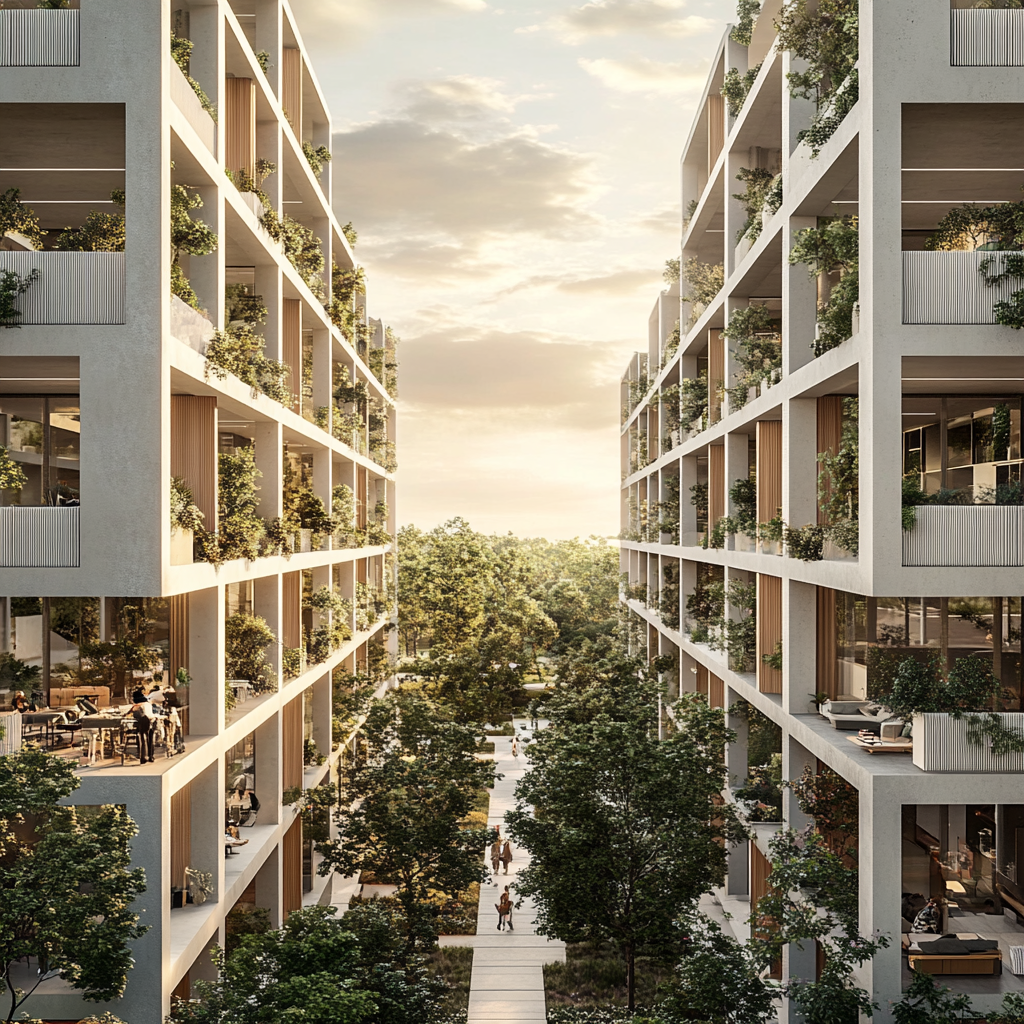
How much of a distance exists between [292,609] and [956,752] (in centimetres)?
1703

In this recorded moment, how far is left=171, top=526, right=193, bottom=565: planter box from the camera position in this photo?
15430 millimetres

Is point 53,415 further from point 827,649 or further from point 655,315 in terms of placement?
point 655,315

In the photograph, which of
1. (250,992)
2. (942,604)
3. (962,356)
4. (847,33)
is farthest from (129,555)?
(942,604)

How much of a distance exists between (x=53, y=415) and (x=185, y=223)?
7.00 m

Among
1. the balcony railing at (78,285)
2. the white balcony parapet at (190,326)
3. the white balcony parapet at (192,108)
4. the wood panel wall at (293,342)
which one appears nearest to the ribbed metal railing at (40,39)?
the white balcony parapet at (192,108)

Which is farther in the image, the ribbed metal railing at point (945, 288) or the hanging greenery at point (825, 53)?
the hanging greenery at point (825, 53)

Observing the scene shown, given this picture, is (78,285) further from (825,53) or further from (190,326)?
(825,53)

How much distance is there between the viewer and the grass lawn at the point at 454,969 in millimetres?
22188

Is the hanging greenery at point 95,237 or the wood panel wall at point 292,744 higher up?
the hanging greenery at point 95,237

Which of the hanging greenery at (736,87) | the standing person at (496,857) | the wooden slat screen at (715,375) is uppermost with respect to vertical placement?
the hanging greenery at (736,87)

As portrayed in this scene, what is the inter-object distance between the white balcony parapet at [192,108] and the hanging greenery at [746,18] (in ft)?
42.3

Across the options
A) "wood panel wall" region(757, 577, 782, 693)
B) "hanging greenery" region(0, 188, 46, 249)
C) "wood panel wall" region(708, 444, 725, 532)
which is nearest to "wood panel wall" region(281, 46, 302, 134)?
"hanging greenery" region(0, 188, 46, 249)

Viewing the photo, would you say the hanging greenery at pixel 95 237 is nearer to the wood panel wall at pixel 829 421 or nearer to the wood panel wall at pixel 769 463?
the wood panel wall at pixel 829 421

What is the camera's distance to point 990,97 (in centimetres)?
1413
